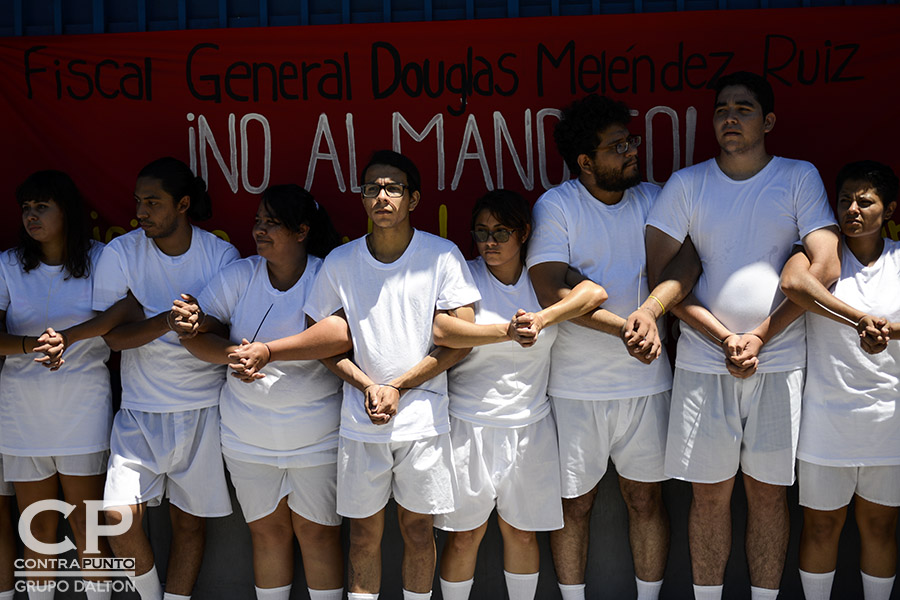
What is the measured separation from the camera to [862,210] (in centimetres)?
383

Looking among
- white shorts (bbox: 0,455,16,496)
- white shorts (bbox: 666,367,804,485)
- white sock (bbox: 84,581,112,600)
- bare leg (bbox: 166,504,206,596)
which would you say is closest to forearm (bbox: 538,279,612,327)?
white shorts (bbox: 666,367,804,485)

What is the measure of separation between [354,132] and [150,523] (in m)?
2.15

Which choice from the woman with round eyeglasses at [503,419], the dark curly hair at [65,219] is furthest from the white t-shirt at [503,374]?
the dark curly hair at [65,219]

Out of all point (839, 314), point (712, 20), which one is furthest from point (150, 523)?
point (712, 20)

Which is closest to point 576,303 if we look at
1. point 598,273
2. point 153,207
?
point 598,273

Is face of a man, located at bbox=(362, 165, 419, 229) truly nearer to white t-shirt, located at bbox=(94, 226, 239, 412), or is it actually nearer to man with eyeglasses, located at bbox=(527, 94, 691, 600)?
man with eyeglasses, located at bbox=(527, 94, 691, 600)

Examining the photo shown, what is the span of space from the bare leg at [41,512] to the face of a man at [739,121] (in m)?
3.36

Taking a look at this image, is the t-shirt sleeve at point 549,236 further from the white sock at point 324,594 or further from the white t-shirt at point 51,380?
the white t-shirt at point 51,380

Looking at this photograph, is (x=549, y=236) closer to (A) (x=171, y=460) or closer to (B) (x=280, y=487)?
(B) (x=280, y=487)

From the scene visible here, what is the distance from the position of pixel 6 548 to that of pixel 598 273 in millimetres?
3002

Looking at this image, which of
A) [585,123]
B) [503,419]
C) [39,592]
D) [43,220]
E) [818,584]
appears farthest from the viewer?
[39,592]

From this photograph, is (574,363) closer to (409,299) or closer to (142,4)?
(409,299)

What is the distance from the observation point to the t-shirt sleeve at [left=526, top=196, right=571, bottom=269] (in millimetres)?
3945

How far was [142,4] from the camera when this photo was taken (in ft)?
14.9
